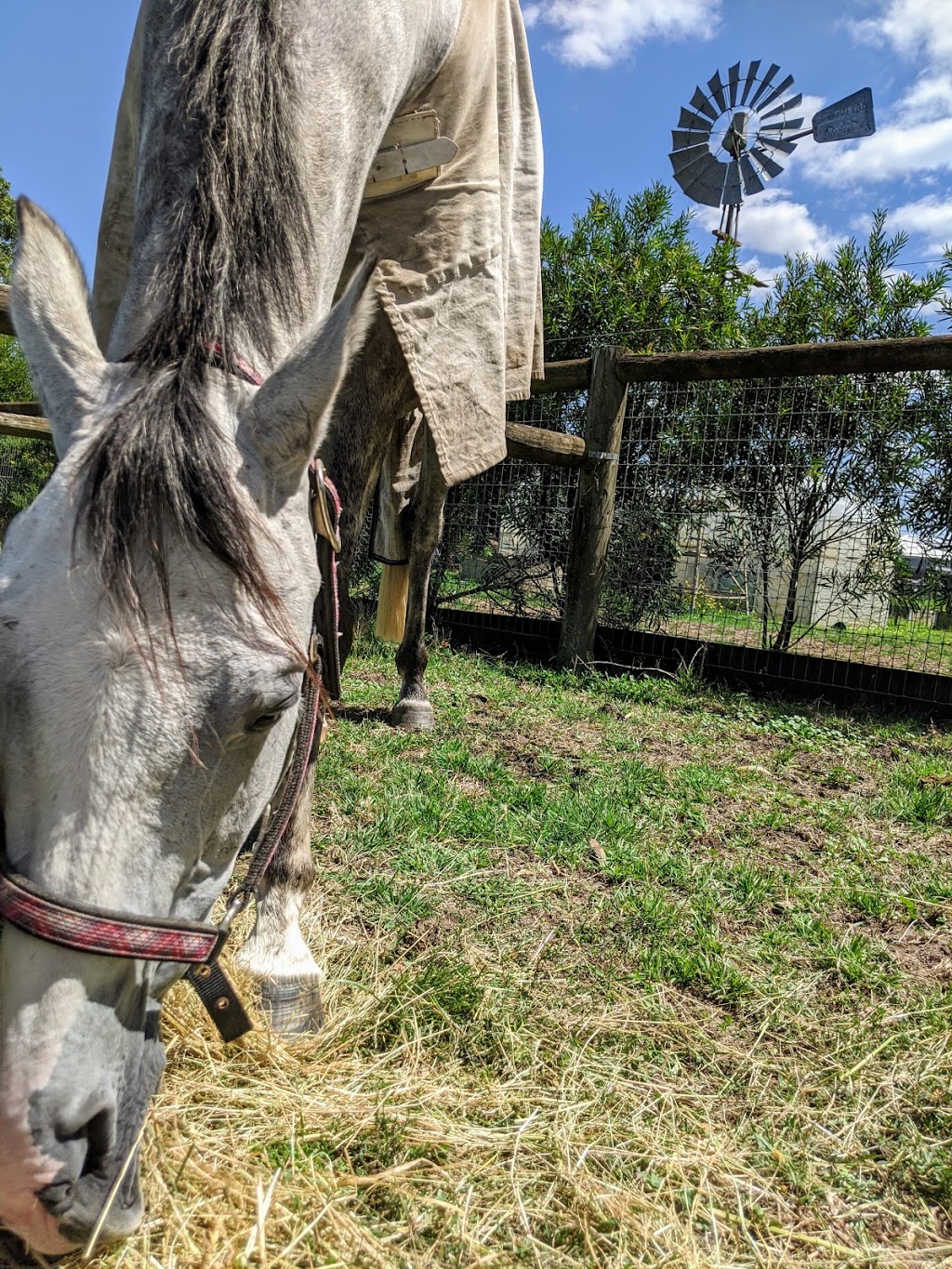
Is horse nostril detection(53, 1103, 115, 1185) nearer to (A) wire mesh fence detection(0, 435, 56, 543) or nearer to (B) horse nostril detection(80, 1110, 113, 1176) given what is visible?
(B) horse nostril detection(80, 1110, 113, 1176)

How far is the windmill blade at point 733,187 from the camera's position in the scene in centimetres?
1459

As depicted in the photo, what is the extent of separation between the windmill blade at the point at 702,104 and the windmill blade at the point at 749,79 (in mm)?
589

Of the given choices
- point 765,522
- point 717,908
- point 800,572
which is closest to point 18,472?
point 765,522

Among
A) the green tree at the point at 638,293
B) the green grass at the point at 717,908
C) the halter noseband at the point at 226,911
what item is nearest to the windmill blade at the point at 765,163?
the green tree at the point at 638,293

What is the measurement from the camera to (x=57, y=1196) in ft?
2.99

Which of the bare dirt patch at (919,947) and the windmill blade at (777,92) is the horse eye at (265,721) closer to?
the bare dirt patch at (919,947)

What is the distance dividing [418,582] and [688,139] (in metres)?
14.8

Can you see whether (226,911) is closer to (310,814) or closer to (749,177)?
(310,814)

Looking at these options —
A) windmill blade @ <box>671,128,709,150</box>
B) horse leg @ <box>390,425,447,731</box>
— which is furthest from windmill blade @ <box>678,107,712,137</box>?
horse leg @ <box>390,425,447,731</box>

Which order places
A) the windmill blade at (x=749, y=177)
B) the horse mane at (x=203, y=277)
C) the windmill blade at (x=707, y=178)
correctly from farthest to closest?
1. the windmill blade at (x=707, y=178)
2. the windmill blade at (x=749, y=177)
3. the horse mane at (x=203, y=277)

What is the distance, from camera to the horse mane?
40.8 inches

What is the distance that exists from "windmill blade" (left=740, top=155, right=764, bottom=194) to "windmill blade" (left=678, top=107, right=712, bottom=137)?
0.82 m

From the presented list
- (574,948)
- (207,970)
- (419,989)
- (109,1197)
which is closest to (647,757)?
(574,948)

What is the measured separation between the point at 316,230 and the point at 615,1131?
169cm
